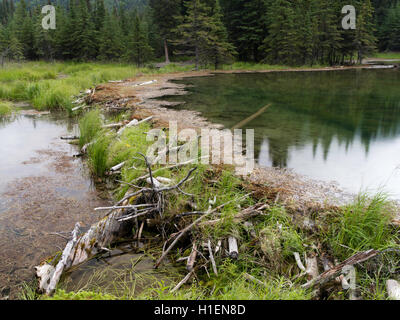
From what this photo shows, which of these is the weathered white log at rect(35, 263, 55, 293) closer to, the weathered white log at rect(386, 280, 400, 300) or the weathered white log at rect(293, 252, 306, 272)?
the weathered white log at rect(293, 252, 306, 272)

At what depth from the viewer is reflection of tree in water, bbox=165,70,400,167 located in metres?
8.38

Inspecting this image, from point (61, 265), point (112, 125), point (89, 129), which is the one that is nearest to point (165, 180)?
point (61, 265)

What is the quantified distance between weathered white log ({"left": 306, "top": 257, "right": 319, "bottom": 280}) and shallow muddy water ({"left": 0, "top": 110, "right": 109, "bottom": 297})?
9.83 feet

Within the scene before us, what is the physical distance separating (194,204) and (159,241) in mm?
687

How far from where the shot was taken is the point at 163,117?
10008 millimetres

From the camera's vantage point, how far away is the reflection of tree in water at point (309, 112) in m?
8.38

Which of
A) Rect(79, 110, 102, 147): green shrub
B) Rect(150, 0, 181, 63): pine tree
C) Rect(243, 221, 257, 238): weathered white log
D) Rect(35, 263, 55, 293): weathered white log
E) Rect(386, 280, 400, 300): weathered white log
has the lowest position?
Rect(35, 263, 55, 293): weathered white log

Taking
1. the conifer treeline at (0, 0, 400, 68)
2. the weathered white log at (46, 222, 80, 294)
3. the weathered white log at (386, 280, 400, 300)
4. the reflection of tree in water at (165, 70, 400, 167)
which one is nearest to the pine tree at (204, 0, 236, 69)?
the conifer treeline at (0, 0, 400, 68)

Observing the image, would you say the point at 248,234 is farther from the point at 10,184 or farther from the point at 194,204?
the point at 10,184

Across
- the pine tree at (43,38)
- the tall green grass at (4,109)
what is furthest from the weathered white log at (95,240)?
the pine tree at (43,38)

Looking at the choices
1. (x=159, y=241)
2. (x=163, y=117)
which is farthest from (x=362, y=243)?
(x=163, y=117)

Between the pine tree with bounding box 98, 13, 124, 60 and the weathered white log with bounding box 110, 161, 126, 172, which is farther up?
the pine tree with bounding box 98, 13, 124, 60

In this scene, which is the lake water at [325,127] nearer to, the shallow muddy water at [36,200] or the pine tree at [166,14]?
the shallow muddy water at [36,200]

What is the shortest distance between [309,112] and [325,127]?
7.21 feet
